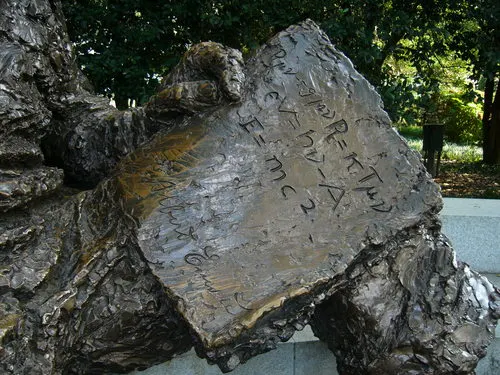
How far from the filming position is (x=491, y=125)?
892cm

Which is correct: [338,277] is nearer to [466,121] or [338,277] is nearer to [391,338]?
[391,338]

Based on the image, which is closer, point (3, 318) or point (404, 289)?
point (3, 318)

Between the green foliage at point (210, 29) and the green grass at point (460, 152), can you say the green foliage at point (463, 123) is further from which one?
the green foliage at point (210, 29)

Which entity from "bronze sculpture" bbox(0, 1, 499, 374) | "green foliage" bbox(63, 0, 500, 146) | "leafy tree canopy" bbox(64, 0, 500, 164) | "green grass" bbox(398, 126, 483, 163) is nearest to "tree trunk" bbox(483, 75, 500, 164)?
"green grass" bbox(398, 126, 483, 163)

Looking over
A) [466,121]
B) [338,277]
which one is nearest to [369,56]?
[338,277]

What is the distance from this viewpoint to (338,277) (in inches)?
70.6

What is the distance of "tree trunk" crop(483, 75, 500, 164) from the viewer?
8.84 m

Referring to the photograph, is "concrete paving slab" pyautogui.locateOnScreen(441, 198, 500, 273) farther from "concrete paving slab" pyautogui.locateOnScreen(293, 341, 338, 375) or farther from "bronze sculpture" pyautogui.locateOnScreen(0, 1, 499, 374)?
"bronze sculpture" pyautogui.locateOnScreen(0, 1, 499, 374)

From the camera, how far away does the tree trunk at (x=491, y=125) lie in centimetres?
884

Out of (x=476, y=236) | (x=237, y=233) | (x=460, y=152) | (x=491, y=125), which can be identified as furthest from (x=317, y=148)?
(x=460, y=152)

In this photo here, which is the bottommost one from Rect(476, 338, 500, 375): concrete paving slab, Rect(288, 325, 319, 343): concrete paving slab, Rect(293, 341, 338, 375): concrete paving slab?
Rect(476, 338, 500, 375): concrete paving slab

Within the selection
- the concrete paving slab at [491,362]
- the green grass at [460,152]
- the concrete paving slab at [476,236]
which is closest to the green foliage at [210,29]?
the concrete paving slab at [476,236]

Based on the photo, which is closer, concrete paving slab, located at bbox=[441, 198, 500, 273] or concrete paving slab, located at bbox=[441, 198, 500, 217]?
concrete paving slab, located at bbox=[441, 198, 500, 273]

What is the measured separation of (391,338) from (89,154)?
50.7 inches
